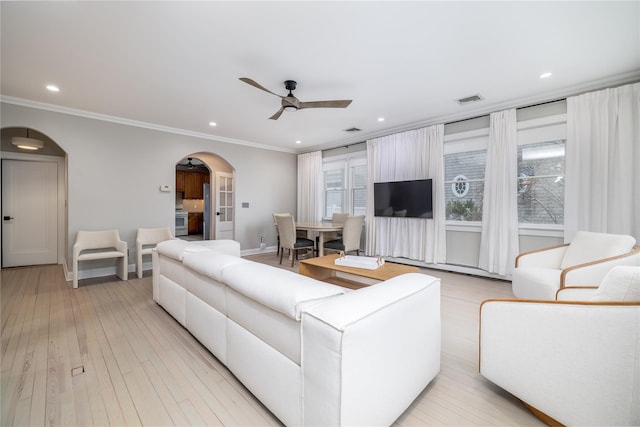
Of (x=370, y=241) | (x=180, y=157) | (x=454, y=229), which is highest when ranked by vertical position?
(x=180, y=157)

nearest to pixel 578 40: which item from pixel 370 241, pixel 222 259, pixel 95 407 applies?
pixel 222 259

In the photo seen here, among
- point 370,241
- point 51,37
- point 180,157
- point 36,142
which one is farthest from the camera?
point 370,241

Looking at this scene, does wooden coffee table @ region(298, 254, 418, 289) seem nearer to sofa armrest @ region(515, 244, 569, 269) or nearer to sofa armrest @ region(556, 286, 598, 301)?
sofa armrest @ region(556, 286, 598, 301)

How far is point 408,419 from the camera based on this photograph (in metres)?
1.40

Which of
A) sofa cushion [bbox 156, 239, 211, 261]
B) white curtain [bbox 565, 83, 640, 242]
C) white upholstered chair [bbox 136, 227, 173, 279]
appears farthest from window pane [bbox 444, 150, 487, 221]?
white upholstered chair [bbox 136, 227, 173, 279]

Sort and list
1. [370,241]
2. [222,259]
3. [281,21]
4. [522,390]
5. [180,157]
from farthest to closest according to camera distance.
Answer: [370,241]
[180,157]
[281,21]
[222,259]
[522,390]

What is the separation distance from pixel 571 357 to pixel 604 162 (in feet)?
10.4

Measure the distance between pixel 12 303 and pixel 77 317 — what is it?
1106 mm

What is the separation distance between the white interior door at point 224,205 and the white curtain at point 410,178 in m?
3.31

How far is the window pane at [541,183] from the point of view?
3520 millimetres

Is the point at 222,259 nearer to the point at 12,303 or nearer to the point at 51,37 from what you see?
the point at 51,37

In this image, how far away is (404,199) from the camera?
4852 millimetres

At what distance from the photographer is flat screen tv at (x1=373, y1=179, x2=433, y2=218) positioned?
4570 mm

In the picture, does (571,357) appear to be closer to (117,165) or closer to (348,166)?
(348,166)
